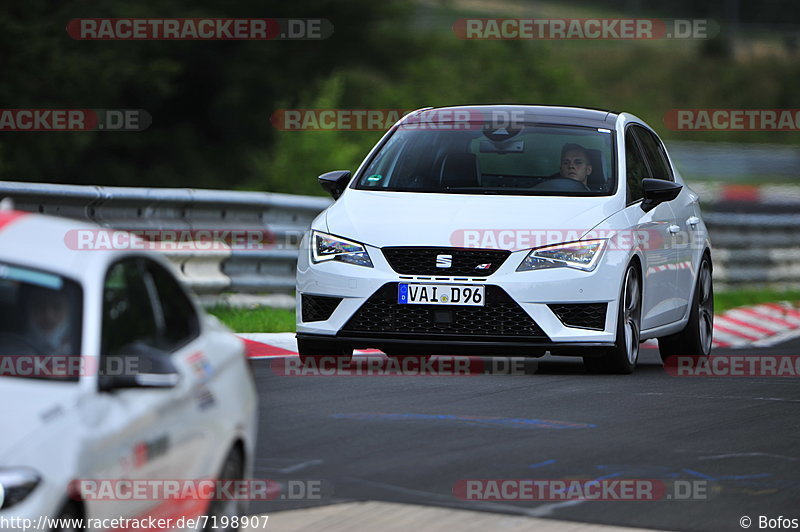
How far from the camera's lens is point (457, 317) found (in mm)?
10789

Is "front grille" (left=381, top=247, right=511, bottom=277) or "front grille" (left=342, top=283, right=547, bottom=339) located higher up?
"front grille" (left=381, top=247, right=511, bottom=277)

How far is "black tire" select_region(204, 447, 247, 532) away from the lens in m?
5.70

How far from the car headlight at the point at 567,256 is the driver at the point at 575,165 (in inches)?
34.5

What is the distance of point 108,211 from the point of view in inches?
541

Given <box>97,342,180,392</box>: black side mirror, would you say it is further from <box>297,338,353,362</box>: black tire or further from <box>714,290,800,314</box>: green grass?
<box>714,290,800,314</box>: green grass

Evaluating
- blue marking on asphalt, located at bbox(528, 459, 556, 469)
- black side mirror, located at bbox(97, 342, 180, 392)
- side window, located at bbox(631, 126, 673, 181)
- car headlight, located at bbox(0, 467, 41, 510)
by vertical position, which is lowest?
blue marking on asphalt, located at bbox(528, 459, 556, 469)

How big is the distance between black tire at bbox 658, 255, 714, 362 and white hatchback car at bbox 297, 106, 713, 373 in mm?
709

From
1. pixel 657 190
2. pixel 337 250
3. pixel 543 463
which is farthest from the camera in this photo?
pixel 657 190

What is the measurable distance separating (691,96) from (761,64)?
18.4 feet

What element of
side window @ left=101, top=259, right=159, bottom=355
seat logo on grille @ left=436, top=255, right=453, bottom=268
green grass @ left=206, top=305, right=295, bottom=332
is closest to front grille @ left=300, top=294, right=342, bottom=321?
seat logo on grille @ left=436, top=255, right=453, bottom=268

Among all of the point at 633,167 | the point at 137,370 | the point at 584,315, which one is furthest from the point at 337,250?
the point at 137,370

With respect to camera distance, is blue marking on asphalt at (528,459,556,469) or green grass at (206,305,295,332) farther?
green grass at (206,305,295,332)

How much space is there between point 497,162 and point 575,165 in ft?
2.05

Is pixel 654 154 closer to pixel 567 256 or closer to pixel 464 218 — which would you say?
pixel 567 256
